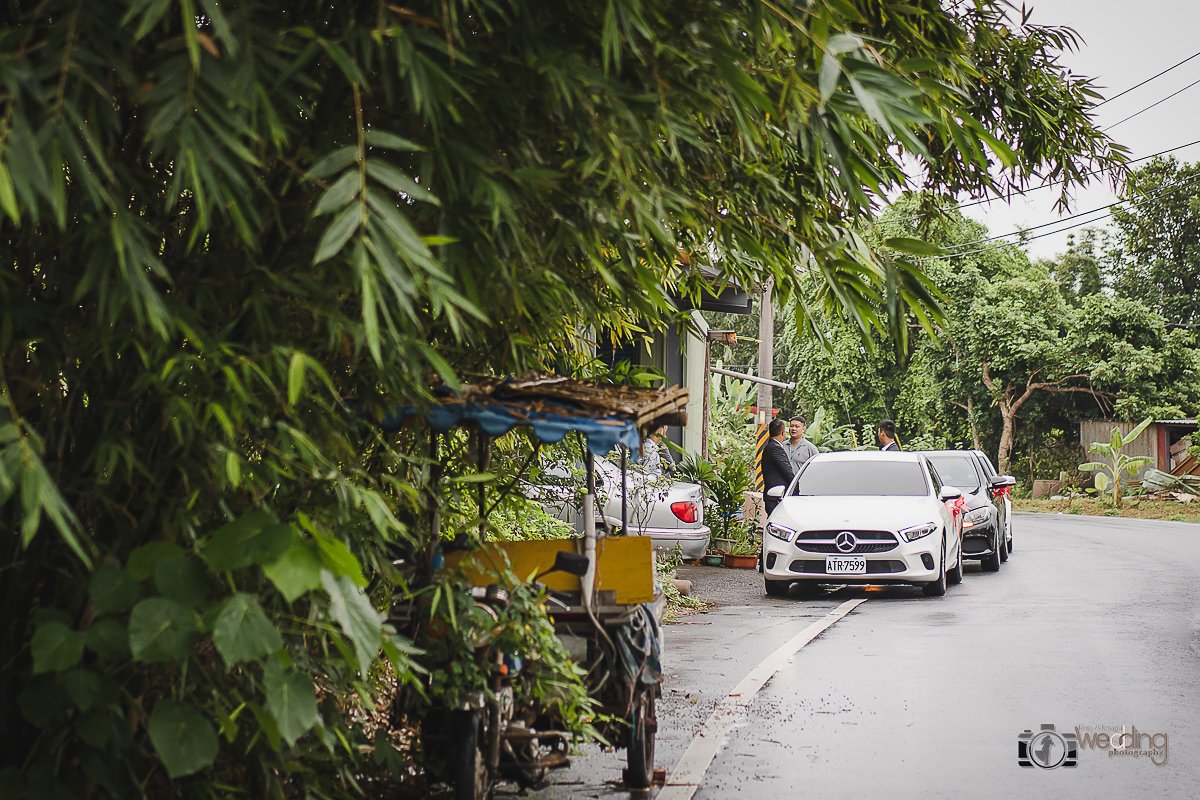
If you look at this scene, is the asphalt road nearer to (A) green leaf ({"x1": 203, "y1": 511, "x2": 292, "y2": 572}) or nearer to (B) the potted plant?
(B) the potted plant

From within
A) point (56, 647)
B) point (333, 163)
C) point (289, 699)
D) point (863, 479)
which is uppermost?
point (333, 163)

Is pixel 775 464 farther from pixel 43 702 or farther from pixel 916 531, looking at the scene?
pixel 43 702

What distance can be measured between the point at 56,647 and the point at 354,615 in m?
0.96

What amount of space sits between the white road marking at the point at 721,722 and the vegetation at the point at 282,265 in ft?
4.34

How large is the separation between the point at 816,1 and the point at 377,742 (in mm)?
3335

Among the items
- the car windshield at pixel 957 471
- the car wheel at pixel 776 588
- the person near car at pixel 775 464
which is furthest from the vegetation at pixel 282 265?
the car windshield at pixel 957 471

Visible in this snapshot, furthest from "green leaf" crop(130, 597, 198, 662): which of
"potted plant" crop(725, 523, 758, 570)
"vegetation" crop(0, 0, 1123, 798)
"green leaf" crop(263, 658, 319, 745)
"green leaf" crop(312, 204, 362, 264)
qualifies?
"potted plant" crop(725, 523, 758, 570)

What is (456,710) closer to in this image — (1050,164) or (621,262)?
(621,262)

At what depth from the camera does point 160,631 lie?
352 centimetres

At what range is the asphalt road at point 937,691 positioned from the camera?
19.1 ft

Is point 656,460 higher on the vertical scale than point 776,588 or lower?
higher

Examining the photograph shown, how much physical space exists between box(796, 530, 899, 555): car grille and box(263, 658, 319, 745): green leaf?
9.79 meters

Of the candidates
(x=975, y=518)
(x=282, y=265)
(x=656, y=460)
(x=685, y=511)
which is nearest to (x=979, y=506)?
(x=975, y=518)

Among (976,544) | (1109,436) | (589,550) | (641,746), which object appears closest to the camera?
(589,550)
